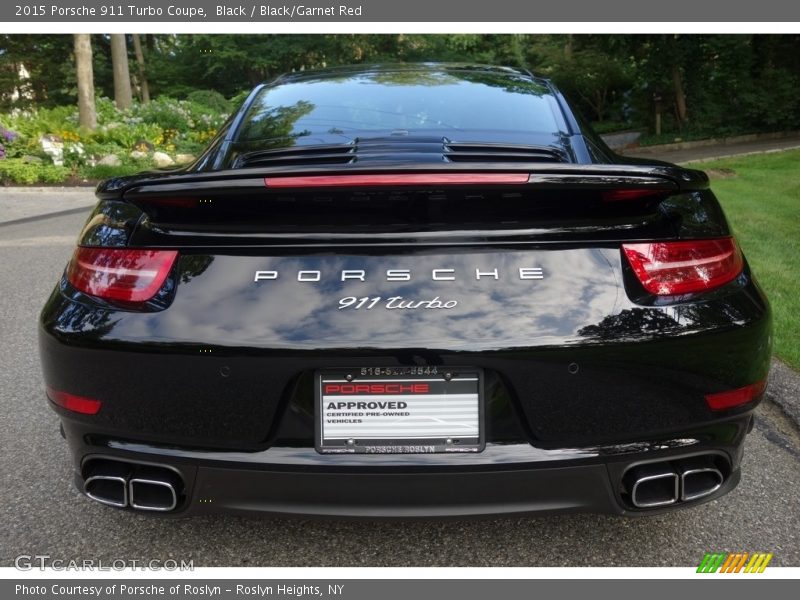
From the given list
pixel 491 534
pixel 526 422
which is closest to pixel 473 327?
pixel 526 422

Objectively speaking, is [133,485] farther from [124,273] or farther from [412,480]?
[412,480]

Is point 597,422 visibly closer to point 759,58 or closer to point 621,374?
point 621,374

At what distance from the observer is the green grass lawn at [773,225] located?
460 centimetres

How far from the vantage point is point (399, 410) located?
1.92m

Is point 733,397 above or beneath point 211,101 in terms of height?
above

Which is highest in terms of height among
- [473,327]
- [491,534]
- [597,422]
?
[473,327]

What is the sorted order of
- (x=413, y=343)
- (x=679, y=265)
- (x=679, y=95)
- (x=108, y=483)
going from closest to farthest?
(x=413, y=343) → (x=679, y=265) → (x=108, y=483) → (x=679, y=95)

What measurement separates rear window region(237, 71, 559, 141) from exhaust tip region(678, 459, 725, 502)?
1328mm

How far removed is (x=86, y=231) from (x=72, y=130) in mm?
15390

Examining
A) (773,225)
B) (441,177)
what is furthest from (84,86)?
(441,177)

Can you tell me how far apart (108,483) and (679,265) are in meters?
1.72

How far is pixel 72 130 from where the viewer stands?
15.9 m

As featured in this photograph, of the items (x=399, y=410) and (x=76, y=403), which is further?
(x=76, y=403)

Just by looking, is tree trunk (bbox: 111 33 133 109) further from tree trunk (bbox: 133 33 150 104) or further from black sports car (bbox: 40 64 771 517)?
black sports car (bbox: 40 64 771 517)
